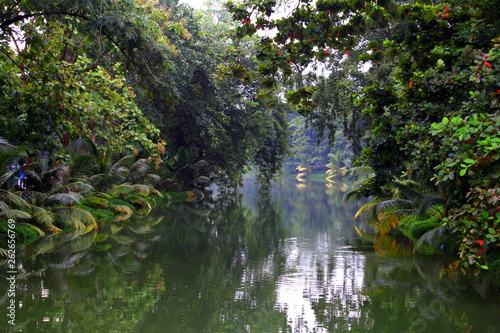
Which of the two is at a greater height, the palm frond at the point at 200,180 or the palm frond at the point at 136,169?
the palm frond at the point at 200,180

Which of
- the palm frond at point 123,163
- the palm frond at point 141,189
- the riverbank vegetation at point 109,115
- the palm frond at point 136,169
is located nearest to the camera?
the riverbank vegetation at point 109,115

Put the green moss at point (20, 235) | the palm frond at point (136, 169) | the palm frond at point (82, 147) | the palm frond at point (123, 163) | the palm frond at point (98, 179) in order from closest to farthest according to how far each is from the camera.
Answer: the green moss at point (20, 235), the palm frond at point (98, 179), the palm frond at point (82, 147), the palm frond at point (123, 163), the palm frond at point (136, 169)

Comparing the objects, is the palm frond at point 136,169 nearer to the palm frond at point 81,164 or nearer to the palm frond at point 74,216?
the palm frond at point 81,164

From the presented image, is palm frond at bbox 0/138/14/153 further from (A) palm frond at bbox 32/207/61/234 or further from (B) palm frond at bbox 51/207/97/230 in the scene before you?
(B) palm frond at bbox 51/207/97/230

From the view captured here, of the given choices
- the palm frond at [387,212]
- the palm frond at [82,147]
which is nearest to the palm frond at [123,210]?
the palm frond at [82,147]

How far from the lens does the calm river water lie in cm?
533

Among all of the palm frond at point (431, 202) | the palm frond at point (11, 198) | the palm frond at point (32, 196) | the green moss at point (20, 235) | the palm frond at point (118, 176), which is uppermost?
the palm frond at point (118, 176)

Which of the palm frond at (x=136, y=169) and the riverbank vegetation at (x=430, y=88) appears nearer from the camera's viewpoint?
the riverbank vegetation at (x=430, y=88)

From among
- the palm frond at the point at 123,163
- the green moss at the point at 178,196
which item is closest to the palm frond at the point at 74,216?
the palm frond at the point at 123,163

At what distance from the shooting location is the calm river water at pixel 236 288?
5332 mm

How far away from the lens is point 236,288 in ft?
22.7

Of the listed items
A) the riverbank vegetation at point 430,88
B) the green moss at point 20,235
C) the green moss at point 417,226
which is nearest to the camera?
the riverbank vegetation at point 430,88

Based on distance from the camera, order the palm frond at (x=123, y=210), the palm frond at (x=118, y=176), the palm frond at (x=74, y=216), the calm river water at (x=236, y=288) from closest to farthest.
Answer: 1. the calm river water at (x=236, y=288)
2. the palm frond at (x=74, y=216)
3. the palm frond at (x=123, y=210)
4. the palm frond at (x=118, y=176)

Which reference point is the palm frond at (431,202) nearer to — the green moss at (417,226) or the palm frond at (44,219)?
the green moss at (417,226)
